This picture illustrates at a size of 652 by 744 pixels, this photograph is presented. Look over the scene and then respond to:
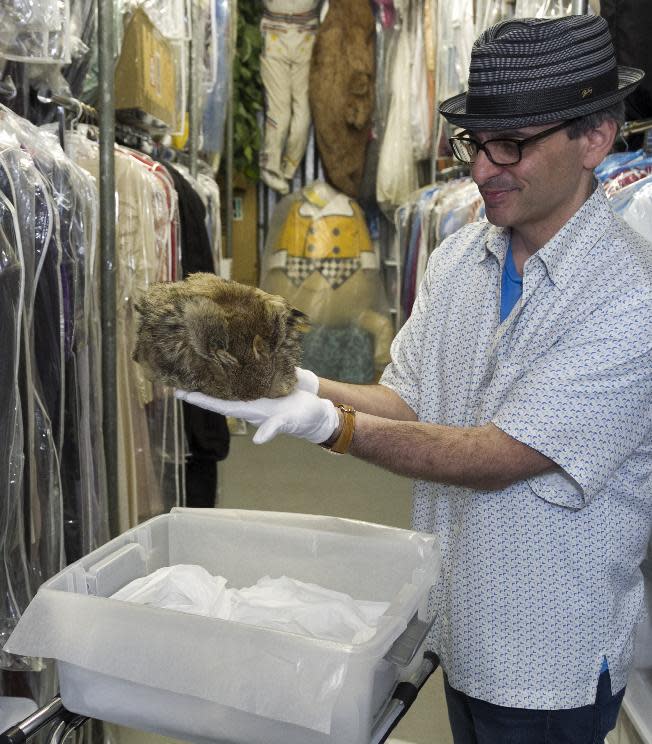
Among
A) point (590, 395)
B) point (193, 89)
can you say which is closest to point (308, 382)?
point (590, 395)

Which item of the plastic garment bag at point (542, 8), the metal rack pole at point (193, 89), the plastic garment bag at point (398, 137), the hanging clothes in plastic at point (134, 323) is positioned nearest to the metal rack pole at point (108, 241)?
the hanging clothes in plastic at point (134, 323)

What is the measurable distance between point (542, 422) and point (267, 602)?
479 millimetres

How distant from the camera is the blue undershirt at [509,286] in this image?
1440 millimetres

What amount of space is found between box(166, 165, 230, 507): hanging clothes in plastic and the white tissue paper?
1.73 metres

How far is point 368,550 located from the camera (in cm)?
132

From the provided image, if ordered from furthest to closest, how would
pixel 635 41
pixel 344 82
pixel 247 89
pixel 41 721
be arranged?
pixel 247 89 → pixel 344 82 → pixel 635 41 → pixel 41 721

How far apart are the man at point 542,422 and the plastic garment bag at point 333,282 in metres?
4.87

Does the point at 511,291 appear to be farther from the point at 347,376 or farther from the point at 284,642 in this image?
the point at 347,376

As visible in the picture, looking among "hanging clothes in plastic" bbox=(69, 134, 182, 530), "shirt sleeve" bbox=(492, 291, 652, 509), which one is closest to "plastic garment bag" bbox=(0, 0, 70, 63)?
"hanging clothes in plastic" bbox=(69, 134, 182, 530)

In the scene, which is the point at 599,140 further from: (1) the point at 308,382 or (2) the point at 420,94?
(2) the point at 420,94

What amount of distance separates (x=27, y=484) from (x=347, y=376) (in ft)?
15.1

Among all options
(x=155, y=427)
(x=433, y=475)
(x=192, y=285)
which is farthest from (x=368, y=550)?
(x=155, y=427)

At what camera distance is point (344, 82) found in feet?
20.7

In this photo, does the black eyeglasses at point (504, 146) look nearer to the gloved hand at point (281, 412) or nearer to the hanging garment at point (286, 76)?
the gloved hand at point (281, 412)
